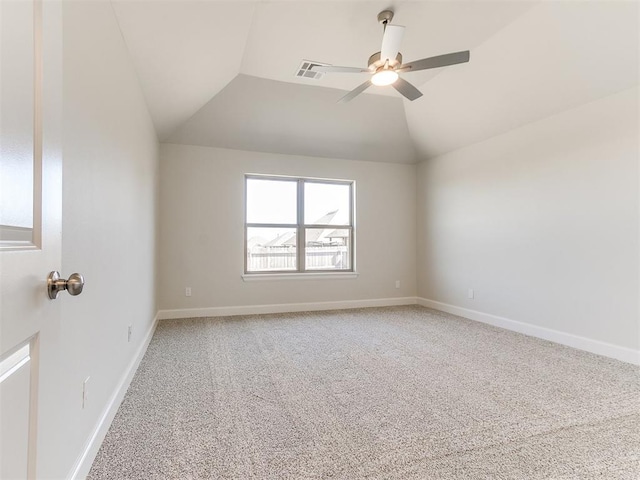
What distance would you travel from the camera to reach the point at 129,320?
2389 mm

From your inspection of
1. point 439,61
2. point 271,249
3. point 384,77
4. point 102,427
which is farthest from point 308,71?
point 102,427

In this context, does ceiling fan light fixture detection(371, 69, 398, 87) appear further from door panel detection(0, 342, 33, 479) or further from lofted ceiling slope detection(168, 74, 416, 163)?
door panel detection(0, 342, 33, 479)

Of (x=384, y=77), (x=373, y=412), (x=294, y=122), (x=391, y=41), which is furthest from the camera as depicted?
(x=294, y=122)

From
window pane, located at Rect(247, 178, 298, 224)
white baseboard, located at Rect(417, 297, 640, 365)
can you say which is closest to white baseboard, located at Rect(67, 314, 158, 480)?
window pane, located at Rect(247, 178, 298, 224)

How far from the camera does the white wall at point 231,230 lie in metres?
4.29

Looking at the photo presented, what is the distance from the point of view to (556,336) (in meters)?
3.36

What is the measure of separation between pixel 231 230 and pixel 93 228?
295cm

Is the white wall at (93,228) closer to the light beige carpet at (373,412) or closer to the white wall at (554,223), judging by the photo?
the light beige carpet at (373,412)

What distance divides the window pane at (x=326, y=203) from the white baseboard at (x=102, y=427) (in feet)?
10.1

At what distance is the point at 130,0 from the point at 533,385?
3.57 meters

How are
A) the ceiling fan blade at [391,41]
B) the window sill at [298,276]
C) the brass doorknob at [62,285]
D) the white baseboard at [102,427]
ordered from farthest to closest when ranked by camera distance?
the window sill at [298,276] < the ceiling fan blade at [391,41] < the white baseboard at [102,427] < the brass doorknob at [62,285]

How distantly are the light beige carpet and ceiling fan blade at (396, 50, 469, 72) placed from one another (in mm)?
2330

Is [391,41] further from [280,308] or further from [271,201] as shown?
[280,308]

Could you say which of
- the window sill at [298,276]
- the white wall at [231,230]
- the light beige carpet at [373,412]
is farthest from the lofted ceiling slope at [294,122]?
the light beige carpet at [373,412]
